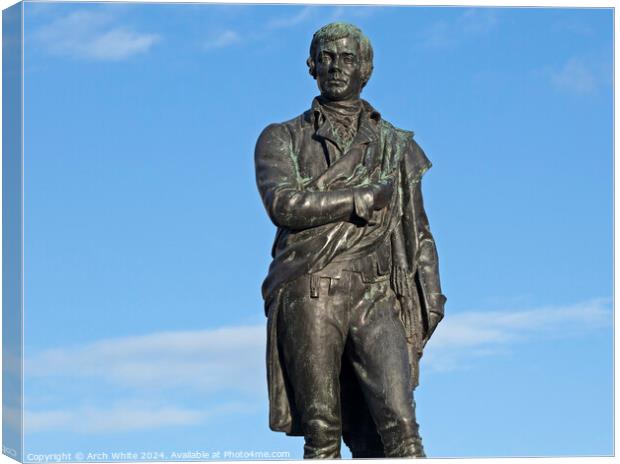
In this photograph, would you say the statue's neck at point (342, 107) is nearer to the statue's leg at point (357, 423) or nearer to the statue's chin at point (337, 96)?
the statue's chin at point (337, 96)

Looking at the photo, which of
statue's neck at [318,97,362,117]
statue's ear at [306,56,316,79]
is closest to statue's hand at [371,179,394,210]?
statue's neck at [318,97,362,117]

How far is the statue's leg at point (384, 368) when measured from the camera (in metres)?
14.8

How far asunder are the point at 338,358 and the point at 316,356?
0.74ft

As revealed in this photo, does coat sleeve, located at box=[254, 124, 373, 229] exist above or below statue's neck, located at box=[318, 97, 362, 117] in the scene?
below

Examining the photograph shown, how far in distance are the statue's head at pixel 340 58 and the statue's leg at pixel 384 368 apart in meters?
1.65

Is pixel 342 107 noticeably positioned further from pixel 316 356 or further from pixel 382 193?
pixel 316 356

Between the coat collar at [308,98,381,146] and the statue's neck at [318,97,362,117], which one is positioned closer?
the coat collar at [308,98,381,146]

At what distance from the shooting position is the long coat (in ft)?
48.8

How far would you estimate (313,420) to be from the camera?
48.6 ft

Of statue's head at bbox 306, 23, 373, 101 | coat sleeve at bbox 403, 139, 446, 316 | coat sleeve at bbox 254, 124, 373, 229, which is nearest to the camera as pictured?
coat sleeve at bbox 254, 124, 373, 229

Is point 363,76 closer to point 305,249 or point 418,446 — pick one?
point 305,249

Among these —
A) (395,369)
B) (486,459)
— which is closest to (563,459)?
(486,459)

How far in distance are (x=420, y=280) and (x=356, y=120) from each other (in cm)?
146

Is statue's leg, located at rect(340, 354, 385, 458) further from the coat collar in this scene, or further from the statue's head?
the statue's head
